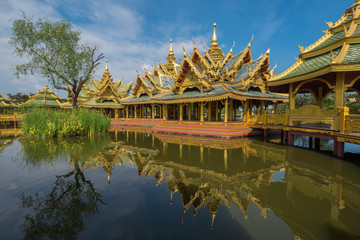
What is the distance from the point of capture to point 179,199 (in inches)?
130

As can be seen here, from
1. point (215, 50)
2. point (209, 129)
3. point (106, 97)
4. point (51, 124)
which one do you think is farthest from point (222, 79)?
point (106, 97)

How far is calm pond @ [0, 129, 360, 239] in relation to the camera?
7.92 ft

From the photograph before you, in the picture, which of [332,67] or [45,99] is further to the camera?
[45,99]

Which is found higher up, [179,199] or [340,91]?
[340,91]

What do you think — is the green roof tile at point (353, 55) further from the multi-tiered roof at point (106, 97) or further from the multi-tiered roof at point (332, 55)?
the multi-tiered roof at point (106, 97)

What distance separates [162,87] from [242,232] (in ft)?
68.7

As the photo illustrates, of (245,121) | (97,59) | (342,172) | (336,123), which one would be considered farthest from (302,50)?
(97,59)

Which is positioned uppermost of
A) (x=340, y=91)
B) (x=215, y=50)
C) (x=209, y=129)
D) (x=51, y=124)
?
(x=215, y=50)

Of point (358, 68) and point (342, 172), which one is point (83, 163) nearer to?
point (342, 172)

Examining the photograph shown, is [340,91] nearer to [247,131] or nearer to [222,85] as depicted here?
[247,131]

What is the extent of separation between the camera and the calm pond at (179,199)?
2414mm

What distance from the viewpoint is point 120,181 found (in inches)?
166

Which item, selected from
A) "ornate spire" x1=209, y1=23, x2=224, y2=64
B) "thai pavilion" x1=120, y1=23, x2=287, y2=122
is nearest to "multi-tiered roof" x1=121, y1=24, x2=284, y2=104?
"thai pavilion" x1=120, y1=23, x2=287, y2=122

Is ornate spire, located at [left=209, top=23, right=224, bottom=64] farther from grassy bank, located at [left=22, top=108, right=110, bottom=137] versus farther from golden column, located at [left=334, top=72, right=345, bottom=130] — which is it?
grassy bank, located at [left=22, top=108, right=110, bottom=137]
